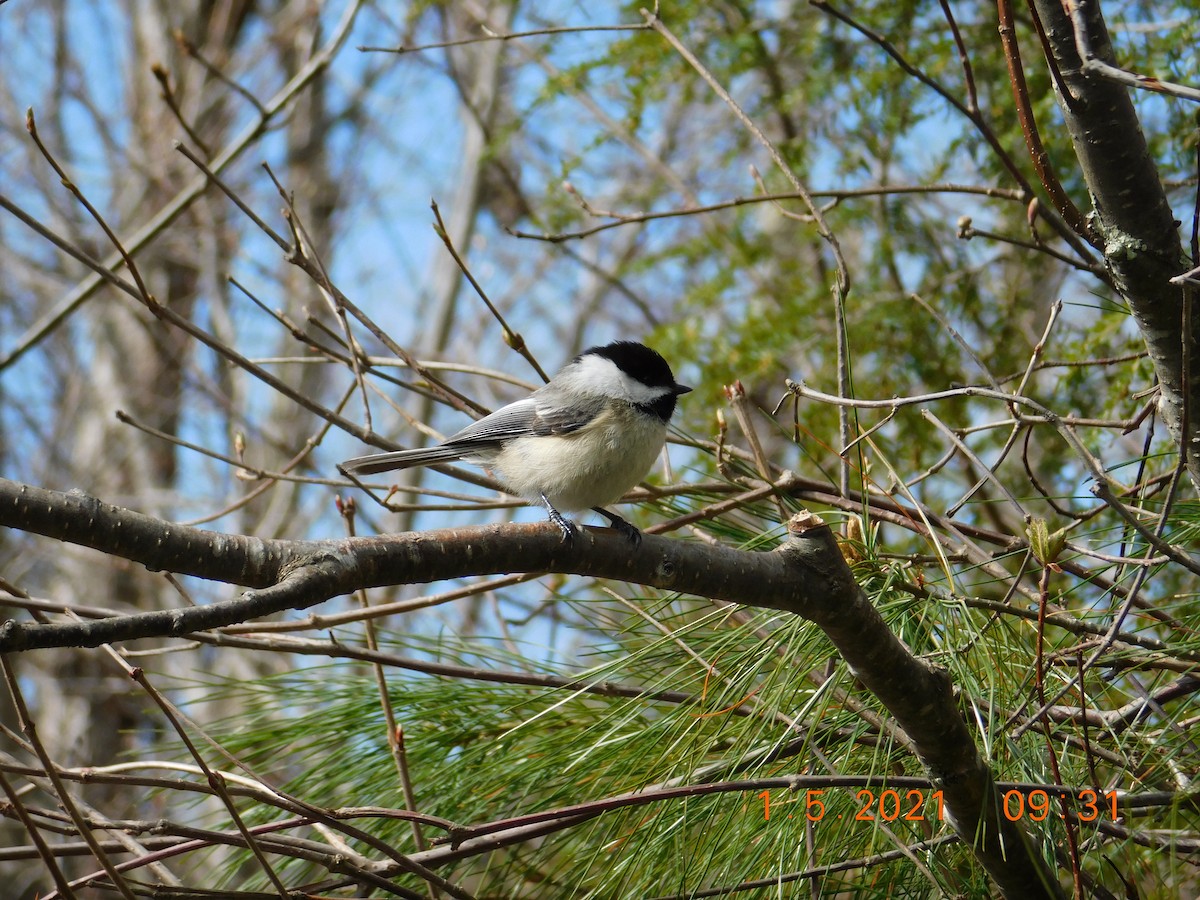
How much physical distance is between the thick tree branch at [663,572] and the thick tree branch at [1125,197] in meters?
0.56

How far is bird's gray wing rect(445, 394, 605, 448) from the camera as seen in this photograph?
2.47 meters

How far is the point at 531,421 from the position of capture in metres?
2.54

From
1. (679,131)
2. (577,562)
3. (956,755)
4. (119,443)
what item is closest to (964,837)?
(956,755)

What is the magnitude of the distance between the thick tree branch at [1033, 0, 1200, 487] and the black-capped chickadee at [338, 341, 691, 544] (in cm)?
107

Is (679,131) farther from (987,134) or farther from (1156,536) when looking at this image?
(1156,536)

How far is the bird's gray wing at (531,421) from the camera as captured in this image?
247 cm

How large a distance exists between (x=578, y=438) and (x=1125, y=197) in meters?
1.25
